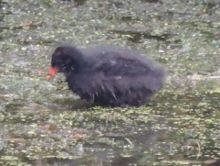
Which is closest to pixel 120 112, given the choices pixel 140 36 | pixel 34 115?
pixel 34 115

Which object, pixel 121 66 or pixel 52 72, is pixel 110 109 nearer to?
pixel 121 66

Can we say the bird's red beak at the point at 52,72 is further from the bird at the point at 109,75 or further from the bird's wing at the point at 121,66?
the bird's wing at the point at 121,66

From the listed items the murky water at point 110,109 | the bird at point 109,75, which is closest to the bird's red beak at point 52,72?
the bird at point 109,75

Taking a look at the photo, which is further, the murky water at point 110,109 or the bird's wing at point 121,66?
the bird's wing at point 121,66

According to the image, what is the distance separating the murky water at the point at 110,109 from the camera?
5.79m

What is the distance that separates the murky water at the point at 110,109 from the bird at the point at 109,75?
0.34ft

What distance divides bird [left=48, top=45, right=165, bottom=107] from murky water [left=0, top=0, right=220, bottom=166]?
0.10 m

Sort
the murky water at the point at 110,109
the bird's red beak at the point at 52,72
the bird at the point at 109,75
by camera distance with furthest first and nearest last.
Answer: the bird's red beak at the point at 52,72, the bird at the point at 109,75, the murky water at the point at 110,109

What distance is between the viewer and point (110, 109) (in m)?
6.91

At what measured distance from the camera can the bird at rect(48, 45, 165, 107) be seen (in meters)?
6.88

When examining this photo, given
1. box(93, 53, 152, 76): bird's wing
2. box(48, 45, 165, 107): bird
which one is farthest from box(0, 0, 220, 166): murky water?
box(93, 53, 152, 76): bird's wing

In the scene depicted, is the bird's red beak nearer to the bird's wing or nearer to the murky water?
the murky water

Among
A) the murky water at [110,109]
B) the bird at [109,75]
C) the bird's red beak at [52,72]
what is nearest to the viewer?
the murky water at [110,109]

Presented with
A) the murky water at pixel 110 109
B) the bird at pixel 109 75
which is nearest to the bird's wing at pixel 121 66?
the bird at pixel 109 75
